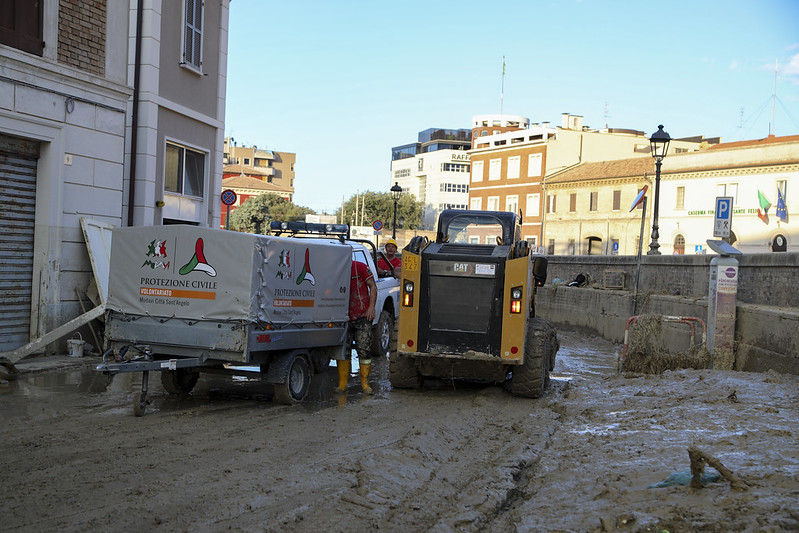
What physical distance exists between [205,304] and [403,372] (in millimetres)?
3104

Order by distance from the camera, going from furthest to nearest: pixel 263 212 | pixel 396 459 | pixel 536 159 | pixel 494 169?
pixel 263 212, pixel 494 169, pixel 536 159, pixel 396 459

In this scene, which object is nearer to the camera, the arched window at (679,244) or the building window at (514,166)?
the arched window at (679,244)

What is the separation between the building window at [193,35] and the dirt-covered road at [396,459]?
833 cm

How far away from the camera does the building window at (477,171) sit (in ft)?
239

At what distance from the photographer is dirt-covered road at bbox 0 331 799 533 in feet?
15.4

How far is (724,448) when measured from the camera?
6.09m

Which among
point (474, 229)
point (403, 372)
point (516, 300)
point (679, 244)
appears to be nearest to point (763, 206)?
point (679, 244)

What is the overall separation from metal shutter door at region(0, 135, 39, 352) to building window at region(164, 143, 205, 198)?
3867 millimetres

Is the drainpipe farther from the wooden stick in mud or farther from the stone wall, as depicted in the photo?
the wooden stick in mud

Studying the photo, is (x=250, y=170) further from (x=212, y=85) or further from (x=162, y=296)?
(x=162, y=296)

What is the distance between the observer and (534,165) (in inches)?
2598

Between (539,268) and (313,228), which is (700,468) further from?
(313,228)

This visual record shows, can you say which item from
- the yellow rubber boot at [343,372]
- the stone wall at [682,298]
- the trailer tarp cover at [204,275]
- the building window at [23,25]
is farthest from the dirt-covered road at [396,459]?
the building window at [23,25]

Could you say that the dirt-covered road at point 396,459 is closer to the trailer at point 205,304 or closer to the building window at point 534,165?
the trailer at point 205,304
